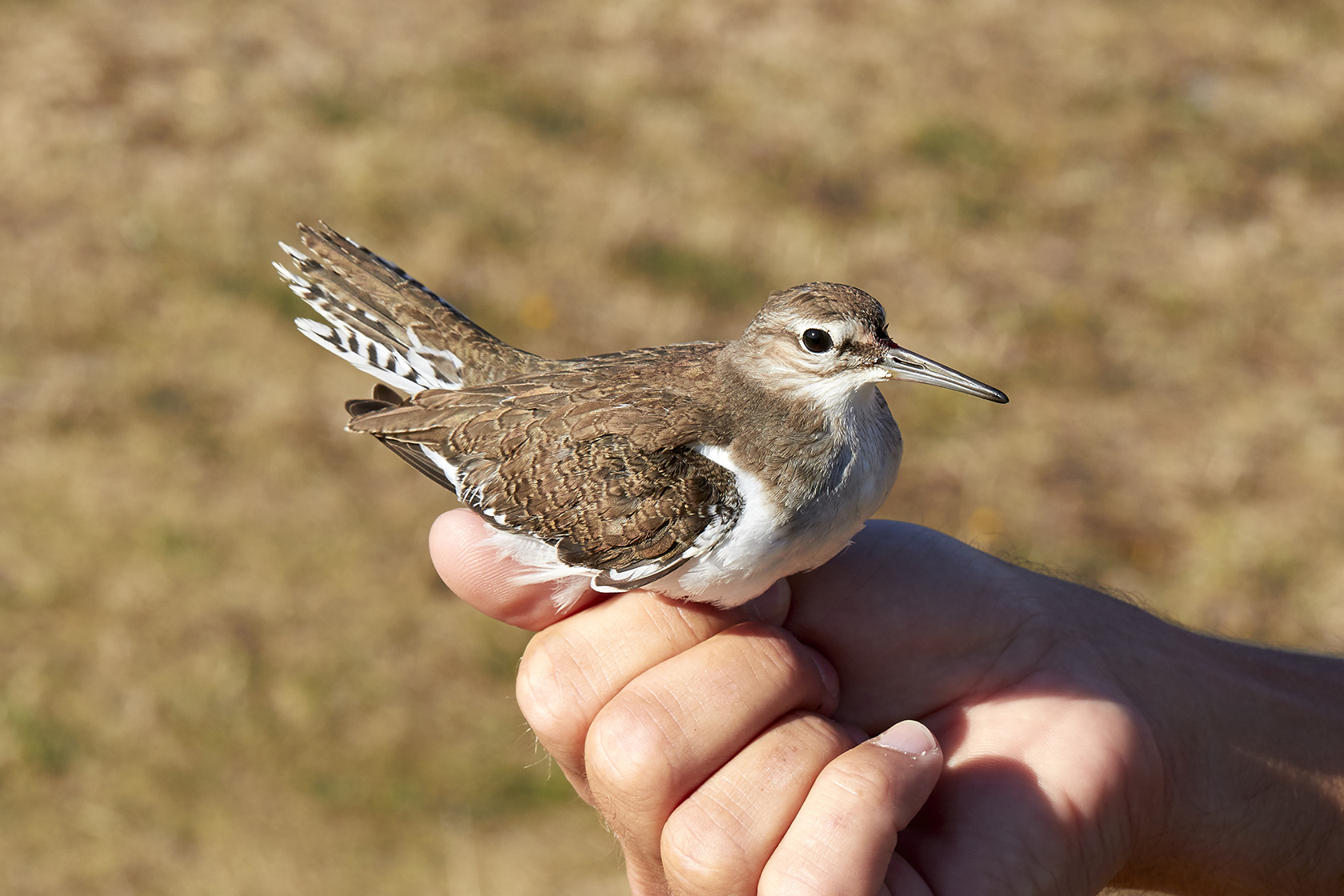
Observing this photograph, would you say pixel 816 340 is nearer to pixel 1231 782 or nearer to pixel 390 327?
pixel 390 327

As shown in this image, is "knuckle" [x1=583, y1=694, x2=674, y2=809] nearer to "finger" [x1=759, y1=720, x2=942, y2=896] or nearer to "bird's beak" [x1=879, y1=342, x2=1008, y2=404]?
"finger" [x1=759, y1=720, x2=942, y2=896]

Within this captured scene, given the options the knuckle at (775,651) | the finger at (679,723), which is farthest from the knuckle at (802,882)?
the knuckle at (775,651)

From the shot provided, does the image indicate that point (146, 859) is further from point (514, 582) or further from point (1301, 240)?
point (1301, 240)

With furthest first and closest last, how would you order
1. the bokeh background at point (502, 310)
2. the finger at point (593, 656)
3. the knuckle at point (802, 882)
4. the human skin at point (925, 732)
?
the bokeh background at point (502, 310) < the finger at point (593, 656) < the human skin at point (925, 732) < the knuckle at point (802, 882)

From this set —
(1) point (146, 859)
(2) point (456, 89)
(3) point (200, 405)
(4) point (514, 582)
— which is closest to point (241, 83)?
(2) point (456, 89)

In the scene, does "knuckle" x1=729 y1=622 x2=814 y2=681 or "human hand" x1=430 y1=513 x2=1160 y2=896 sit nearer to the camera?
"human hand" x1=430 y1=513 x2=1160 y2=896

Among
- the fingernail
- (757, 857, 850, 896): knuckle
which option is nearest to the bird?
the fingernail

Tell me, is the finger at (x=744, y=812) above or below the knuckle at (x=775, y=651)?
below

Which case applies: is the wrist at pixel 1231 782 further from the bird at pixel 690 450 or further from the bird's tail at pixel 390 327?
the bird's tail at pixel 390 327
